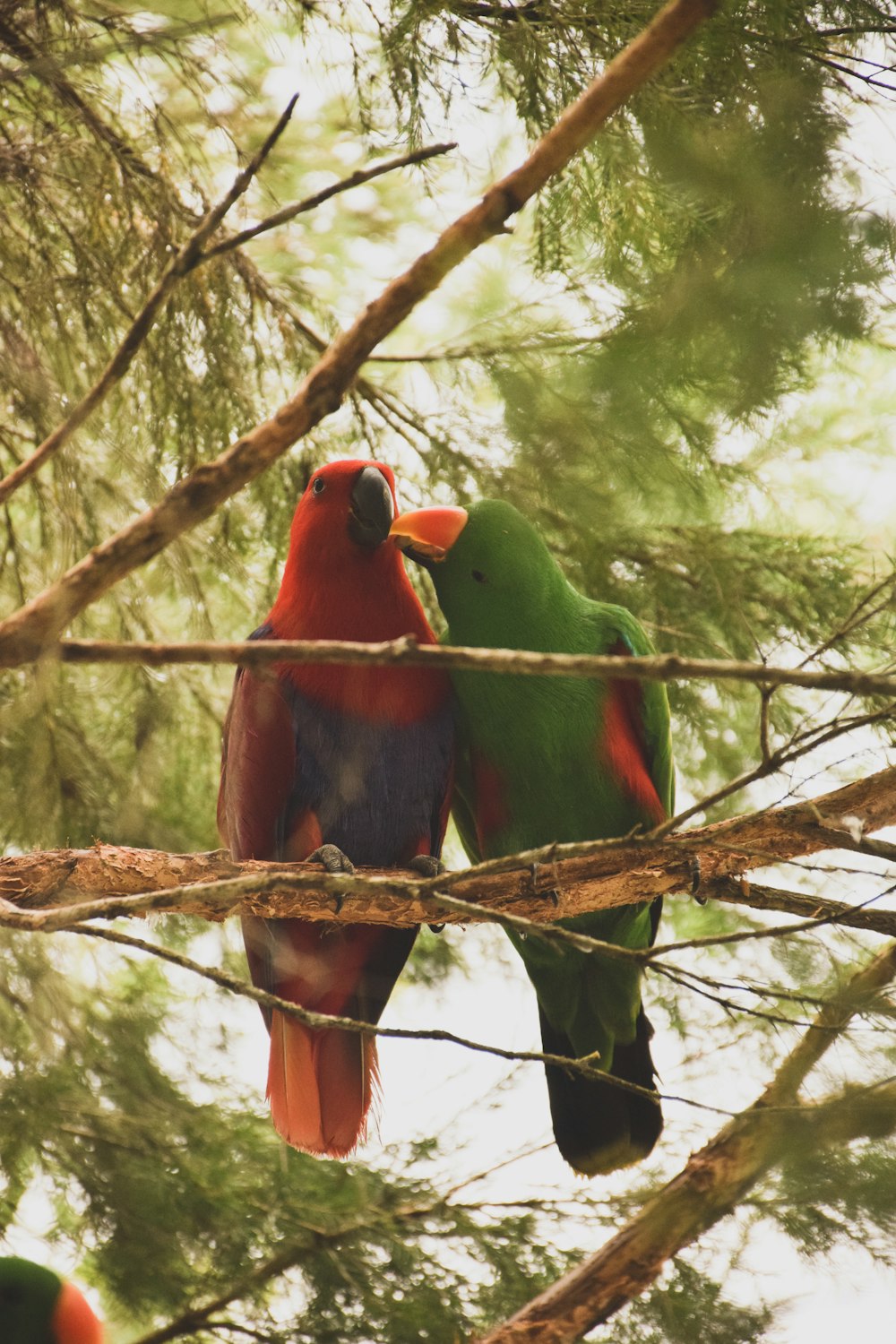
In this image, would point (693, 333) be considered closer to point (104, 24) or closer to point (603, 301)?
point (603, 301)

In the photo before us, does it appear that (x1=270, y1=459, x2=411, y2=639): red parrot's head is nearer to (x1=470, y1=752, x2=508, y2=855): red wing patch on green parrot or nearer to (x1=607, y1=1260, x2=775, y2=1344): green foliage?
(x1=470, y1=752, x2=508, y2=855): red wing patch on green parrot

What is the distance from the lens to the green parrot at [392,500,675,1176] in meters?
2.38

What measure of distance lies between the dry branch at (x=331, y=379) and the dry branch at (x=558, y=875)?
74 centimetres

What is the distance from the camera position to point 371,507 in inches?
93.0

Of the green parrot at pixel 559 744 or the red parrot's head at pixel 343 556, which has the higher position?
the red parrot's head at pixel 343 556

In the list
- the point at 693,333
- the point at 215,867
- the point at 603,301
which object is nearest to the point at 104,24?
the point at 603,301

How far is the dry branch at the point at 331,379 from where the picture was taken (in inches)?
41.1

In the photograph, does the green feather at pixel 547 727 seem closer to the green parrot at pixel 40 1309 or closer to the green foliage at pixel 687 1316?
the green foliage at pixel 687 1316

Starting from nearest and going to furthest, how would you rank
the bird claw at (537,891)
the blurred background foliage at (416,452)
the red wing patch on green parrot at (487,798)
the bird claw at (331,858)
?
the blurred background foliage at (416,452) < the bird claw at (537,891) < the bird claw at (331,858) < the red wing patch on green parrot at (487,798)

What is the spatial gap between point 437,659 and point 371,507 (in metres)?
1.41

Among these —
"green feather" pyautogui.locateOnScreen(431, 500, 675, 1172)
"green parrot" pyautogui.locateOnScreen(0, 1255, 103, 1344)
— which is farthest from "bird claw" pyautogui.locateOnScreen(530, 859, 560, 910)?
"green parrot" pyautogui.locateOnScreen(0, 1255, 103, 1344)

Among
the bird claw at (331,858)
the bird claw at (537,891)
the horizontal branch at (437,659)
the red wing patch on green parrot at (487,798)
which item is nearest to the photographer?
the horizontal branch at (437,659)

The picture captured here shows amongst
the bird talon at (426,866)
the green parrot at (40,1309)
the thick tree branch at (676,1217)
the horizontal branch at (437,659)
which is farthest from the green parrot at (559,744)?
the horizontal branch at (437,659)

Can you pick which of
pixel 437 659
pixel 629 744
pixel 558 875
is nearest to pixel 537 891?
pixel 558 875
